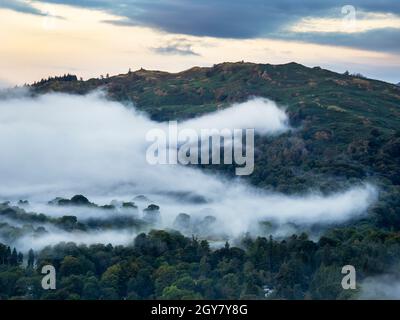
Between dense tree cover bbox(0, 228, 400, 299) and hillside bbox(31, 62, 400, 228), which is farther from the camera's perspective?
hillside bbox(31, 62, 400, 228)

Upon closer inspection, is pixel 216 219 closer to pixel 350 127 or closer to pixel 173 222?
pixel 173 222

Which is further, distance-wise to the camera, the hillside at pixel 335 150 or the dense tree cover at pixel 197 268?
the hillside at pixel 335 150

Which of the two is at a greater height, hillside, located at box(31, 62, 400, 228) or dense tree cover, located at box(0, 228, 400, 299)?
hillside, located at box(31, 62, 400, 228)

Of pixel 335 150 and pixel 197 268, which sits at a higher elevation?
pixel 335 150

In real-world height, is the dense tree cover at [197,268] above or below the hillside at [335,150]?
below

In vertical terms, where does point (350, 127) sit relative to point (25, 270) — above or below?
above

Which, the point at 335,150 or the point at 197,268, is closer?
the point at 197,268
